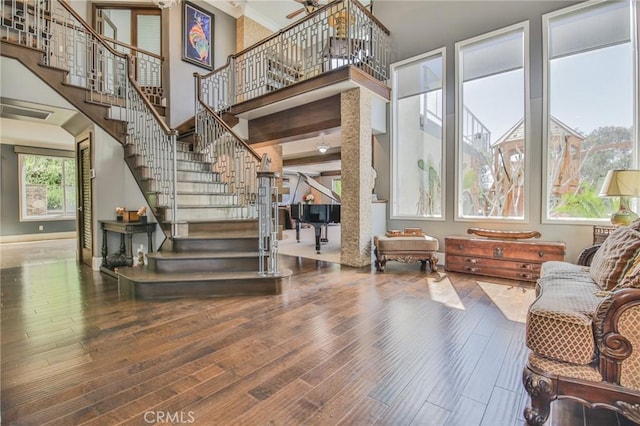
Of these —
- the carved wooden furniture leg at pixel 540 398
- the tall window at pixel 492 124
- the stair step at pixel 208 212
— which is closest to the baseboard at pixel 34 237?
the stair step at pixel 208 212

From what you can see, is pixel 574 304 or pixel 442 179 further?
pixel 442 179

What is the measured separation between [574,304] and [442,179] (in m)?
3.84

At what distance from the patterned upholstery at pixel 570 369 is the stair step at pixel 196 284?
253cm

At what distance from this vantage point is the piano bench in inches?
181

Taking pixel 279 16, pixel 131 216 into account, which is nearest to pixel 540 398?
pixel 131 216

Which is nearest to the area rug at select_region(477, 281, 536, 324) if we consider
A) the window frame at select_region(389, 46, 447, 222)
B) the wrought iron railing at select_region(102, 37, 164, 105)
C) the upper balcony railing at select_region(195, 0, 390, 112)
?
the window frame at select_region(389, 46, 447, 222)

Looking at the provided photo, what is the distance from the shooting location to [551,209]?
167 inches

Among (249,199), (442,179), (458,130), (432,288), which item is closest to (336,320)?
(432,288)

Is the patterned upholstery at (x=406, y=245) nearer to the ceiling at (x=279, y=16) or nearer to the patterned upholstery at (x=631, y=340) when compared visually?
the ceiling at (x=279, y=16)

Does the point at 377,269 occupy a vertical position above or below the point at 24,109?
below

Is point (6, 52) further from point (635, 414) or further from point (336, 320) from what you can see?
point (635, 414)

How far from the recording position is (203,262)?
11.8 feet

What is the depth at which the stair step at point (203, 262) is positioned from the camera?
3.52 metres

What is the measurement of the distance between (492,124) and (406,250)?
240cm
